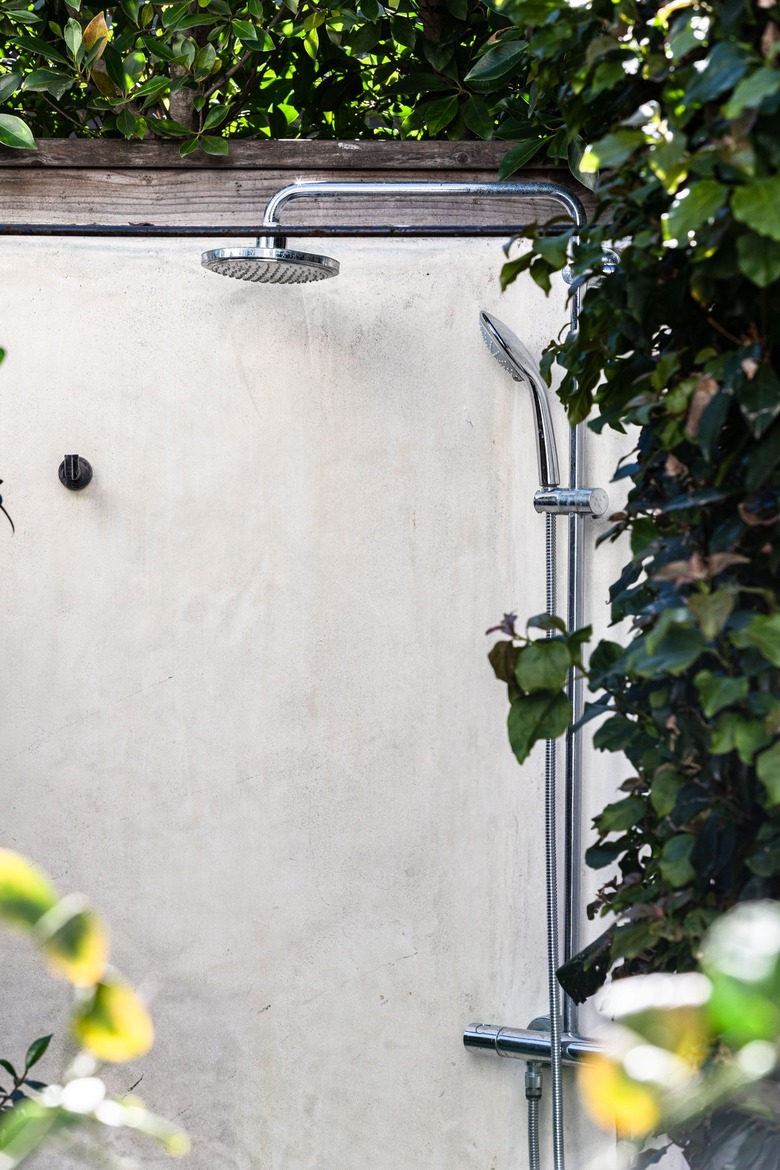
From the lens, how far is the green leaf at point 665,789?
0.95 m

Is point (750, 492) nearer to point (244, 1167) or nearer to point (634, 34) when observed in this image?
point (634, 34)

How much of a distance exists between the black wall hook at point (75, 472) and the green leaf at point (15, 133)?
0.46 m

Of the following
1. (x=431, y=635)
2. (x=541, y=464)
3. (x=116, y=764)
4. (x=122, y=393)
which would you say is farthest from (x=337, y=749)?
(x=122, y=393)

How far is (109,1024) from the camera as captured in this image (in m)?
0.24

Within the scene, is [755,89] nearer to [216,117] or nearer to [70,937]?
[70,937]

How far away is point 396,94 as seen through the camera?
1890 millimetres

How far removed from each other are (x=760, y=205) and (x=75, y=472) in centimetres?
128

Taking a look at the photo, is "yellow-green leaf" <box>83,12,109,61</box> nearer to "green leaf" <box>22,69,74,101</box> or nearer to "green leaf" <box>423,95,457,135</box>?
"green leaf" <box>22,69,74,101</box>

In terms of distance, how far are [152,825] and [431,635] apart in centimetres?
52

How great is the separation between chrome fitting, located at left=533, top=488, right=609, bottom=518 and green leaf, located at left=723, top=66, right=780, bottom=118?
904 millimetres

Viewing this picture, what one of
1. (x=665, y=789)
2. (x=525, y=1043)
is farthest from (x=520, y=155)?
(x=525, y=1043)

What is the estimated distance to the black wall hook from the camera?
181 cm

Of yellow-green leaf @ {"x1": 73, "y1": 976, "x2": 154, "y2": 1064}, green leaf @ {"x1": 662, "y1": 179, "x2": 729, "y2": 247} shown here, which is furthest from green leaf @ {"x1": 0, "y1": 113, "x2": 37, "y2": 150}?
yellow-green leaf @ {"x1": 73, "y1": 976, "x2": 154, "y2": 1064}

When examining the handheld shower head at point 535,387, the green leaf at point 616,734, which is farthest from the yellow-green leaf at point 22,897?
the handheld shower head at point 535,387
